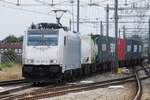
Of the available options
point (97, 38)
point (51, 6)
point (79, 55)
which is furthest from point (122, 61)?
point (79, 55)

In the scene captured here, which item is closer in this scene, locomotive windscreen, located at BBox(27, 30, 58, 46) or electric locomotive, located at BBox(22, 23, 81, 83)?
electric locomotive, located at BBox(22, 23, 81, 83)

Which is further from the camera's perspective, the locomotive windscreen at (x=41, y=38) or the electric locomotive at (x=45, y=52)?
the locomotive windscreen at (x=41, y=38)

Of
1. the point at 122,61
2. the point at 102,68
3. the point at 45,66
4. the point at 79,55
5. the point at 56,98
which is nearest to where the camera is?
the point at 56,98

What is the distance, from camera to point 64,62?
93.6 feet

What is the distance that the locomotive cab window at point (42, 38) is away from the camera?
92.2 feet

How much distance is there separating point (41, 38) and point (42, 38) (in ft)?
0.18

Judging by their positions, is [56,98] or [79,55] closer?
[56,98]

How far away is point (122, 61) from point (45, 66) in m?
30.8

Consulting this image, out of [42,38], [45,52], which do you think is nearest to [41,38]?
[42,38]

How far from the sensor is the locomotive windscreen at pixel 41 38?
28.1 m

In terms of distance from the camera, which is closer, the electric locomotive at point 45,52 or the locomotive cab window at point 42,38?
the electric locomotive at point 45,52

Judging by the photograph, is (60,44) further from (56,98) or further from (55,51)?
(56,98)

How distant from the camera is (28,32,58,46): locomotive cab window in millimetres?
28116

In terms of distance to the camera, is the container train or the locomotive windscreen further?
the locomotive windscreen
